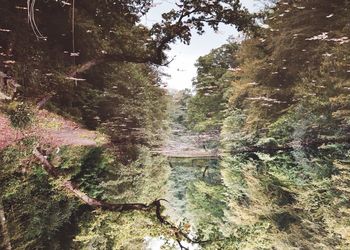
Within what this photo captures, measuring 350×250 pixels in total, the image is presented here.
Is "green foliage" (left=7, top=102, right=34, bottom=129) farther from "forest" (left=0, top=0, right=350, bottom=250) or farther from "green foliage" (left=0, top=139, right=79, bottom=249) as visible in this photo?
"green foliage" (left=0, top=139, right=79, bottom=249)

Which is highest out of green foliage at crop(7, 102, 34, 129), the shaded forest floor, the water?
green foliage at crop(7, 102, 34, 129)

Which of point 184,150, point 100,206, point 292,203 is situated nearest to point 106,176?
point 100,206

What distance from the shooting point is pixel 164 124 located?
11.2 metres

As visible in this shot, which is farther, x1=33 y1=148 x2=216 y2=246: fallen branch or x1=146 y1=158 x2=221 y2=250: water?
x1=146 y1=158 x2=221 y2=250: water

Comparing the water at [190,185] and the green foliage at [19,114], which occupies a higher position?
the green foliage at [19,114]

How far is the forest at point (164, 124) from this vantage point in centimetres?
552

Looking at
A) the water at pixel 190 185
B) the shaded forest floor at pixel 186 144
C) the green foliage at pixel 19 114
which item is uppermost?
the green foliage at pixel 19 114

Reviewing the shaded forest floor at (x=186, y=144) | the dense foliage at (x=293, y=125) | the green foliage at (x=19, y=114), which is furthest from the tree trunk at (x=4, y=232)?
the shaded forest floor at (x=186, y=144)

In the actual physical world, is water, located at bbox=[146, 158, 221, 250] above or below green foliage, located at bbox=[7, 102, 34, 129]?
below

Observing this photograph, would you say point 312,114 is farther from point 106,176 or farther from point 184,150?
point 106,176

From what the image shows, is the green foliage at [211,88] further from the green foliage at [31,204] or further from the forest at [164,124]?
the green foliage at [31,204]

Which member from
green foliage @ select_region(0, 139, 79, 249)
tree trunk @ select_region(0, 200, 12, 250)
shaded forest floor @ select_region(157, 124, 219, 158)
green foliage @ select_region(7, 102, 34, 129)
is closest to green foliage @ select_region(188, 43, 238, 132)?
shaded forest floor @ select_region(157, 124, 219, 158)

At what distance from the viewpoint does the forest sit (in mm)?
5523

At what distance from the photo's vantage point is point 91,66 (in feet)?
26.5
